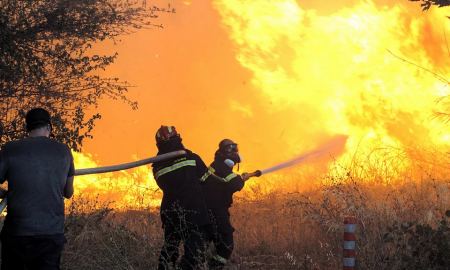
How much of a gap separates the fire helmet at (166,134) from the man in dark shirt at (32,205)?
8.44 ft

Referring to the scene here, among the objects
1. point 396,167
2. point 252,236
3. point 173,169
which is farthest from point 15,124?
point 396,167

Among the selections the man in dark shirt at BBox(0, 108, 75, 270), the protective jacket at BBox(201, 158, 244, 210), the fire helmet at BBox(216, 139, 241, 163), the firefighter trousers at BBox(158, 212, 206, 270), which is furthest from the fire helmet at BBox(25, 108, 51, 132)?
the fire helmet at BBox(216, 139, 241, 163)

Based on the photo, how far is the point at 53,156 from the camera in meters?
5.49

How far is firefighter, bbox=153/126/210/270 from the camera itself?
25.4 feet

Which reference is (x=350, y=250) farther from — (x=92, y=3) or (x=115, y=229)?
(x=92, y=3)

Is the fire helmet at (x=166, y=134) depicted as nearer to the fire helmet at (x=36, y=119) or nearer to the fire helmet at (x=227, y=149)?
the fire helmet at (x=227, y=149)

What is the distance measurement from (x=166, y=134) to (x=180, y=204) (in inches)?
34.0

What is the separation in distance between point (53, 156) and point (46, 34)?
17.9ft

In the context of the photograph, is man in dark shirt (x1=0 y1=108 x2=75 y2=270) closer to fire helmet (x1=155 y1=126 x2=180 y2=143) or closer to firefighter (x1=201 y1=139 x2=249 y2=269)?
fire helmet (x1=155 y1=126 x2=180 y2=143)

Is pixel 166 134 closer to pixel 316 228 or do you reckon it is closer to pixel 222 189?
pixel 222 189

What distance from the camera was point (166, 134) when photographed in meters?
8.02

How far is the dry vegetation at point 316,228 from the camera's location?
7.86 meters

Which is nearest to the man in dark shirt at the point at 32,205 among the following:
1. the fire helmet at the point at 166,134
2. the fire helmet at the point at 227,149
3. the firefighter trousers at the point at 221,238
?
the fire helmet at the point at 166,134

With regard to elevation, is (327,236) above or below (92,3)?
below
